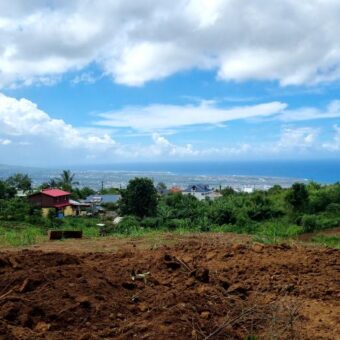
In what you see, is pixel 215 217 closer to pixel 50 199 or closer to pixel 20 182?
pixel 50 199

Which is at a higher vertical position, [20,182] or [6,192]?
[20,182]

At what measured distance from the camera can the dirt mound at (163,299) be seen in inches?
154

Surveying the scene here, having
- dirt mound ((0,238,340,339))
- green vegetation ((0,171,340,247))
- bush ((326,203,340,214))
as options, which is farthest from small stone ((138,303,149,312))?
bush ((326,203,340,214))

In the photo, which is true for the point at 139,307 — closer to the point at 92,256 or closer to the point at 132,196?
the point at 92,256

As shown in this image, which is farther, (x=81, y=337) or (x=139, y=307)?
(x=139, y=307)

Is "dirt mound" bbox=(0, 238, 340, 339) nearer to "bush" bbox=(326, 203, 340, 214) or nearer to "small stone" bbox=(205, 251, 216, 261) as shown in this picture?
"small stone" bbox=(205, 251, 216, 261)

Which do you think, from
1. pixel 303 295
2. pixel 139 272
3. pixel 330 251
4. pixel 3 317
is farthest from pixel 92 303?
pixel 330 251

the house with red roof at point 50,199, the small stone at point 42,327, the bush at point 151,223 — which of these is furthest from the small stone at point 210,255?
the house with red roof at point 50,199

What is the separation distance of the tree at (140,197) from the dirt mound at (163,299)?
23401mm

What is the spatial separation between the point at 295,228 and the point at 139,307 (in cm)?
1325

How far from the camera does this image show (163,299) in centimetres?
457

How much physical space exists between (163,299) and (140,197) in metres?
26.2

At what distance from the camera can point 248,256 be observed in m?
7.41

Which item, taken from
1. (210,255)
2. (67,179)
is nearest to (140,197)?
(210,255)
